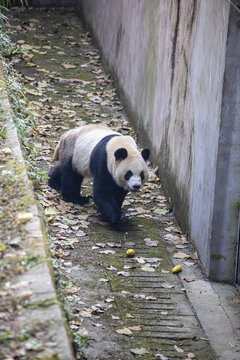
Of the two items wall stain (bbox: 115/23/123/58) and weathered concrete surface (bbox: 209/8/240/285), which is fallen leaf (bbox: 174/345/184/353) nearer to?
weathered concrete surface (bbox: 209/8/240/285)

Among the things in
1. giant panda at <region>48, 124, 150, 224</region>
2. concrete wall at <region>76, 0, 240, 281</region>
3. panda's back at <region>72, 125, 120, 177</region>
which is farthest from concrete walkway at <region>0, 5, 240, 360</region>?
panda's back at <region>72, 125, 120, 177</region>

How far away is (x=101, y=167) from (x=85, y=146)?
551mm

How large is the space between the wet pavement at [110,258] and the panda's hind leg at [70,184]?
0.17m

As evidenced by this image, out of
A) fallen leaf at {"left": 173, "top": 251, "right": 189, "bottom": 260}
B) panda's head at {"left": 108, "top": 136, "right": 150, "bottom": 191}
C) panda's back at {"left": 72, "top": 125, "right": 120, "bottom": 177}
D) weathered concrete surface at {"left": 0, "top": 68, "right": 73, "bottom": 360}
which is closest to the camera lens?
weathered concrete surface at {"left": 0, "top": 68, "right": 73, "bottom": 360}

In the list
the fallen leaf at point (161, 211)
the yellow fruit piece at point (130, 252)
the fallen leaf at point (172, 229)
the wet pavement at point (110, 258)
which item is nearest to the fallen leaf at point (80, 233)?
the wet pavement at point (110, 258)

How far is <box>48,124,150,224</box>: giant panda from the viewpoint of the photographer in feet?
24.2

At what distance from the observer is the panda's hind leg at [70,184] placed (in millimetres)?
8117

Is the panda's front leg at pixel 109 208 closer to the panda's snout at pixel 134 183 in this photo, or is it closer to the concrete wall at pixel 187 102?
the panda's snout at pixel 134 183

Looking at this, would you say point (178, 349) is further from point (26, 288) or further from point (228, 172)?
point (26, 288)

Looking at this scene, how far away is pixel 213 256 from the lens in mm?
6348

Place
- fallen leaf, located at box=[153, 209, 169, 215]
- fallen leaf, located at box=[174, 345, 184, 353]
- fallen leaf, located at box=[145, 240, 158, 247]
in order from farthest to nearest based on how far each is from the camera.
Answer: fallen leaf, located at box=[153, 209, 169, 215]
fallen leaf, located at box=[145, 240, 158, 247]
fallen leaf, located at box=[174, 345, 184, 353]

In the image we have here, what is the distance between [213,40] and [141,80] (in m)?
3.92

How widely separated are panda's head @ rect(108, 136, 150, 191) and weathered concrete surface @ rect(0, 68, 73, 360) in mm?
2818

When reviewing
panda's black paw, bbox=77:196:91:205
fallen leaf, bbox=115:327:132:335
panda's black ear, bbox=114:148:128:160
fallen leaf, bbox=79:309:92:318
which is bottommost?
panda's black paw, bbox=77:196:91:205
